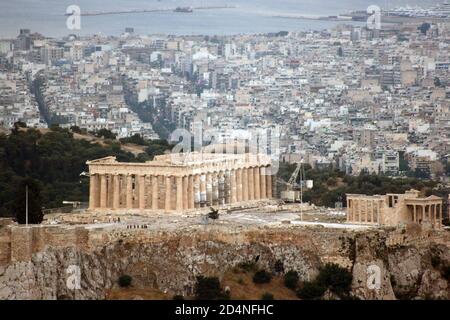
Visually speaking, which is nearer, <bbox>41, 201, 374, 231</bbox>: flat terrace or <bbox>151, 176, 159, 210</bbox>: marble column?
<bbox>41, 201, 374, 231</bbox>: flat terrace

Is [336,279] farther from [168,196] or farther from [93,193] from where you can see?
[93,193]

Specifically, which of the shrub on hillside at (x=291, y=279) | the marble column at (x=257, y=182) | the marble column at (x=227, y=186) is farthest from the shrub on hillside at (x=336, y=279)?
the marble column at (x=257, y=182)

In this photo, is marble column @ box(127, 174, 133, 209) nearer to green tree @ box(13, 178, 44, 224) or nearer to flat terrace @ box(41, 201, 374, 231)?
flat terrace @ box(41, 201, 374, 231)

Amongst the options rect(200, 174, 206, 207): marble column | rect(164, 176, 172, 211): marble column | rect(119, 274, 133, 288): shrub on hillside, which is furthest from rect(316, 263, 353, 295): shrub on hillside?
rect(200, 174, 206, 207): marble column

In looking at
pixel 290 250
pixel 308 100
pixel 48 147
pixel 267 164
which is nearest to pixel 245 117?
pixel 308 100

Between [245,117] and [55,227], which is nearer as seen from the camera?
[55,227]
